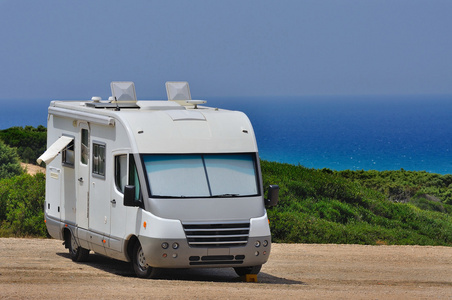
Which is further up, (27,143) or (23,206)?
(27,143)

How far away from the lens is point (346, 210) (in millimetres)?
27234

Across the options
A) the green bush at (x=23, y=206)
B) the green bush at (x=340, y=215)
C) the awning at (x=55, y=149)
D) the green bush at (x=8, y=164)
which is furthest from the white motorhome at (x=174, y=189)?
the green bush at (x=8, y=164)

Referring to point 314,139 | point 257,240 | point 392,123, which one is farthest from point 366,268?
point 392,123

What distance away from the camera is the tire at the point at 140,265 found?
575 inches

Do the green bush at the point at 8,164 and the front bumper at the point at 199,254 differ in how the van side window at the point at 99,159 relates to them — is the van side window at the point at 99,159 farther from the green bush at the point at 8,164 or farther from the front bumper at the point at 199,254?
the green bush at the point at 8,164

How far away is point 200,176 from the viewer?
47.8ft

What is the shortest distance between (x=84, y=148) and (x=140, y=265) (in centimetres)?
292

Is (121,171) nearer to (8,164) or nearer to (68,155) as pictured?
(68,155)

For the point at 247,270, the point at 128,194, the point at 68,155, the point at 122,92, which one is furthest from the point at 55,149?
the point at 247,270

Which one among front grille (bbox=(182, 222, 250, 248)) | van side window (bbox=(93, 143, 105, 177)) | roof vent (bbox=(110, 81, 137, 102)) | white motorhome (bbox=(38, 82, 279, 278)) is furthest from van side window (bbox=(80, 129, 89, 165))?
front grille (bbox=(182, 222, 250, 248))

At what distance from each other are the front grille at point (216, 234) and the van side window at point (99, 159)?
2.44m

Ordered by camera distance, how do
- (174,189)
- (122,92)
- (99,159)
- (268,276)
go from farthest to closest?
1. (122,92)
2. (268,276)
3. (99,159)
4. (174,189)

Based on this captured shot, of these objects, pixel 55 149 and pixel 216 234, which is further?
pixel 55 149

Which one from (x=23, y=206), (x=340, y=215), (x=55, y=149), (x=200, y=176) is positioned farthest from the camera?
(x=340, y=215)
